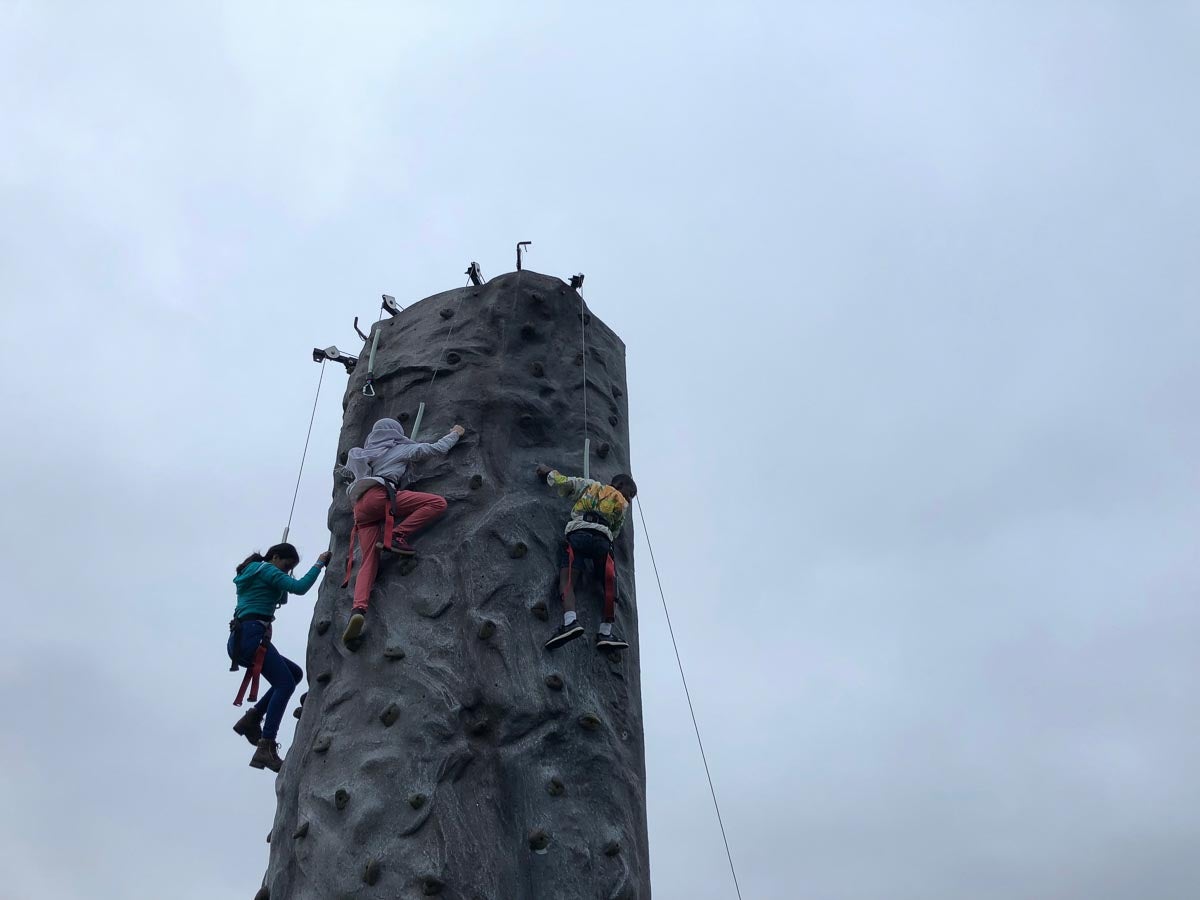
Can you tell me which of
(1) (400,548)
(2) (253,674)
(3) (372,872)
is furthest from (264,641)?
(3) (372,872)

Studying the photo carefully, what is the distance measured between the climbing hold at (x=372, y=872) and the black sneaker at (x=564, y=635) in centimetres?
196

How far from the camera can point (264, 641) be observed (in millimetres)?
9602

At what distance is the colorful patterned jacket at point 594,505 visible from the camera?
9.18m

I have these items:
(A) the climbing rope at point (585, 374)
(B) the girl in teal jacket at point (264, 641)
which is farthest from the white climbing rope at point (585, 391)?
(B) the girl in teal jacket at point (264, 641)

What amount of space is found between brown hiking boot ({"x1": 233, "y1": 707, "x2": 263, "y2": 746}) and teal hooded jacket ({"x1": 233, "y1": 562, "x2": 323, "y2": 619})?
0.80 m

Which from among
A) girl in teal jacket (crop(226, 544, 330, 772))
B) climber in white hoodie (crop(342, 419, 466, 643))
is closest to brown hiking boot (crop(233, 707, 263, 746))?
girl in teal jacket (crop(226, 544, 330, 772))

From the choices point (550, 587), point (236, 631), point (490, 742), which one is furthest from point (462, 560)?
point (236, 631)

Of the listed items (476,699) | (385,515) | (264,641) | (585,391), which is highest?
(585,391)

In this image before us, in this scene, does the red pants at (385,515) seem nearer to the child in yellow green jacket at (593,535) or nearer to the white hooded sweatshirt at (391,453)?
the white hooded sweatshirt at (391,453)

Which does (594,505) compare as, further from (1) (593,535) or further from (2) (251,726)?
(2) (251,726)

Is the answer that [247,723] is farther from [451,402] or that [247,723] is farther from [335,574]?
[451,402]

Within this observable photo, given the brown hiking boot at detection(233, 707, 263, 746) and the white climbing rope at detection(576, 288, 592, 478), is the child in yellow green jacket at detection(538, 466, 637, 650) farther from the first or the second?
the brown hiking boot at detection(233, 707, 263, 746)

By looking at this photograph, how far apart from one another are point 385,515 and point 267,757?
2202mm

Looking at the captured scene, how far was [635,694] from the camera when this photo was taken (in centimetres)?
922
